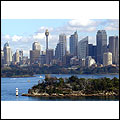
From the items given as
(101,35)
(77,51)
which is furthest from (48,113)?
(77,51)

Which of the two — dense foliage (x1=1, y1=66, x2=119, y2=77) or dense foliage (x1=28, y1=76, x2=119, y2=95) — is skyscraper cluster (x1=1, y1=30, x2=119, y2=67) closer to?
dense foliage (x1=1, y1=66, x2=119, y2=77)

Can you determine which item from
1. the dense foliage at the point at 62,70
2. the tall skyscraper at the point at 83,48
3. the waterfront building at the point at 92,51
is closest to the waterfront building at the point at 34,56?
the dense foliage at the point at 62,70

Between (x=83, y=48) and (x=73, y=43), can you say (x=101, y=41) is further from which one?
(x=73, y=43)

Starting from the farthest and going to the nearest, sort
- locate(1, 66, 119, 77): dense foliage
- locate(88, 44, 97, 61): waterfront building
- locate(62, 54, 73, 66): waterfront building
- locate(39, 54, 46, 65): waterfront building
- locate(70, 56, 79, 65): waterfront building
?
locate(88, 44, 97, 61): waterfront building → locate(62, 54, 73, 66): waterfront building → locate(39, 54, 46, 65): waterfront building → locate(70, 56, 79, 65): waterfront building → locate(1, 66, 119, 77): dense foliage

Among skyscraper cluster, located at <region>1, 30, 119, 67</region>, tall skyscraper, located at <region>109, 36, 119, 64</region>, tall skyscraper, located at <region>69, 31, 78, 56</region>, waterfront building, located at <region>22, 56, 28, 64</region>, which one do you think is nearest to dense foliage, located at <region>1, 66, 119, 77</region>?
skyscraper cluster, located at <region>1, 30, 119, 67</region>

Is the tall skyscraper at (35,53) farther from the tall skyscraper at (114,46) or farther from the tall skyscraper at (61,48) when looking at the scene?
the tall skyscraper at (114,46)

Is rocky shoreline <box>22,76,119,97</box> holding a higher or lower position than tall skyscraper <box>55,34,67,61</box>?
lower

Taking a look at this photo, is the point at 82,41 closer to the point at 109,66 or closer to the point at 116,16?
the point at 109,66

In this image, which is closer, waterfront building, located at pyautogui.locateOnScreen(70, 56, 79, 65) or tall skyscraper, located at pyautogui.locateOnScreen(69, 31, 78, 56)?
waterfront building, located at pyautogui.locateOnScreen(70, 56, 79, 65)

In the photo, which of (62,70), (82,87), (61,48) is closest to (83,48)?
(61,48)
